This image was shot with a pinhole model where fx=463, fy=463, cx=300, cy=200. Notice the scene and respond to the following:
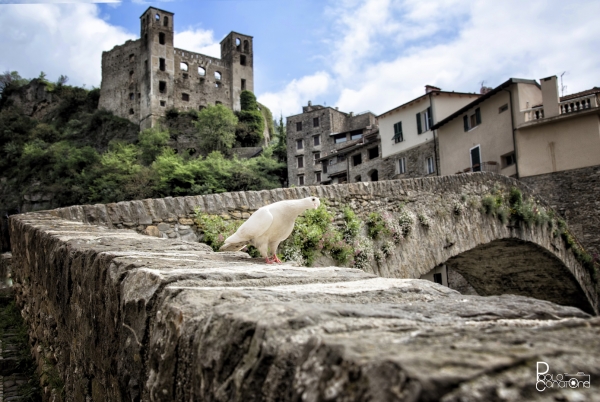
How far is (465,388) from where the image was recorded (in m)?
0.69

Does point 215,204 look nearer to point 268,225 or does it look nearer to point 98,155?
point 268,225

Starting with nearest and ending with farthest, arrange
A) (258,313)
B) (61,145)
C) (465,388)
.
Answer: (465,388)
(258,313)
(61,145)

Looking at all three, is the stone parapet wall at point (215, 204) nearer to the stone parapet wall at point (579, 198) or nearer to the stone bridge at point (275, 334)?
the stone bridge at point (275, 334)

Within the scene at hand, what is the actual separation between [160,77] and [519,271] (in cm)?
4919

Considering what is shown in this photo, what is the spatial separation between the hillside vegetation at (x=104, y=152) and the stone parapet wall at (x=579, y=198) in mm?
22503

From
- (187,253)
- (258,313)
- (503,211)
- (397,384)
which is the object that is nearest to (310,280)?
(258,313)

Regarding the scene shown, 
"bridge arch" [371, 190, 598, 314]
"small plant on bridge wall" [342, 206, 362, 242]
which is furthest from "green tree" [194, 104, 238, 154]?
"small plant on bridge wall" [342, 206, 362, 242]

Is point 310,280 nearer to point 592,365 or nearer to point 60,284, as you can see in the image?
point 592,365

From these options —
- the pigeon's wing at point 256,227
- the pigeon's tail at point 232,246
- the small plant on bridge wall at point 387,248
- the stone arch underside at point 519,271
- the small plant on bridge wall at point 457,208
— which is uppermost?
the small plant on bridge wall at point 457,208

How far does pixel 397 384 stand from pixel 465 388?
0.10 m

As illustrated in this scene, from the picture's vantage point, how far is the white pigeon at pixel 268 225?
3540 mm

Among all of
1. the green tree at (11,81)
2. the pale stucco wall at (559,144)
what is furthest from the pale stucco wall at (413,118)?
the green tree at (11,81)

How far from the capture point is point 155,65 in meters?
54.8

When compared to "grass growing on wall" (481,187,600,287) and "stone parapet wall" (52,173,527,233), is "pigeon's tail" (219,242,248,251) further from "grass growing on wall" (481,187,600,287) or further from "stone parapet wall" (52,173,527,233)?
"grass growing on wall" (481,187,600,287)
